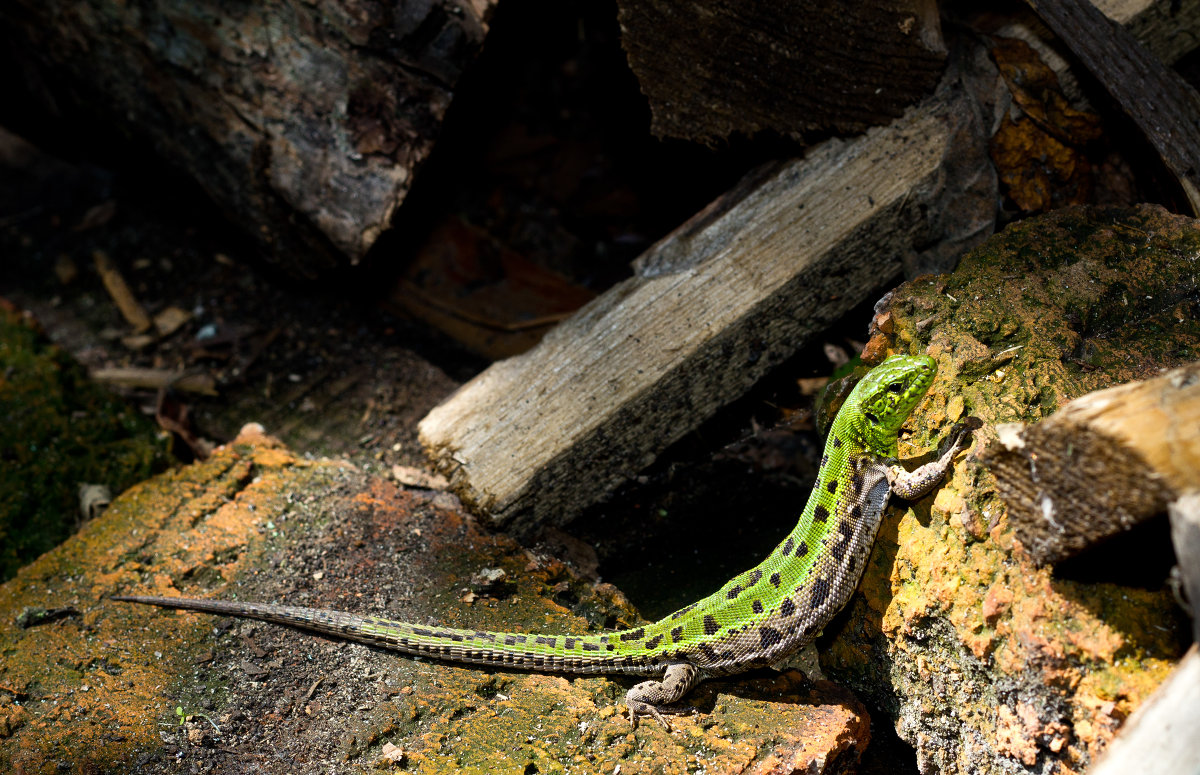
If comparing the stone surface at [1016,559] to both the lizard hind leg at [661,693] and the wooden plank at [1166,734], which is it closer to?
the wooden plank at [1166,734]

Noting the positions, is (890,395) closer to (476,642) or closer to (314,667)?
(476,642)

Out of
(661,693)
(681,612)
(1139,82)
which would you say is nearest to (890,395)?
(681,612)

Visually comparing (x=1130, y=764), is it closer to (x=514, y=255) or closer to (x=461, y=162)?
(x=514, y=255)

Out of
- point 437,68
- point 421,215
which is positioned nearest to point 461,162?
point 421,215

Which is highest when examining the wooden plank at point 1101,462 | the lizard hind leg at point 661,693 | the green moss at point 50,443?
the wooden plank at point 1101,462

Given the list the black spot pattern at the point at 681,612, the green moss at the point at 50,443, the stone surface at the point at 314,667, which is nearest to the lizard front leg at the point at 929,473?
the stone surface at the point at 314,667

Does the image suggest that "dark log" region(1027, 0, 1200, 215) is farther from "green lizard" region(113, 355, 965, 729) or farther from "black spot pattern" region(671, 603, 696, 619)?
"black spot pattern" region(671, 603, 696, 619)

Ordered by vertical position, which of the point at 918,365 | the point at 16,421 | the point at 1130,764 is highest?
the point at 918,365
